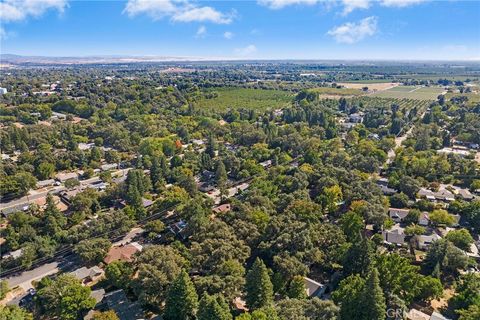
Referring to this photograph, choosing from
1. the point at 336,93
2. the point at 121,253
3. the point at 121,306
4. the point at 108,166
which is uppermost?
the point at 336,93

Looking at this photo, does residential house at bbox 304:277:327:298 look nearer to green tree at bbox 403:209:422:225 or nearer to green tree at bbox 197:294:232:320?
green tree at bbox 197:294:232:320

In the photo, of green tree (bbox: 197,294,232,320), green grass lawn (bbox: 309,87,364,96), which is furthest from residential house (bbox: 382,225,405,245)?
green grass lawn (bbox: 309,87,364,96)

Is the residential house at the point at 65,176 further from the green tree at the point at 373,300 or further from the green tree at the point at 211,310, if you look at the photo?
the green tree at the point at 373,300

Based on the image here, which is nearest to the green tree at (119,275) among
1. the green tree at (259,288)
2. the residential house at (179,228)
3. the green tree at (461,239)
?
the residential house at (179,228)

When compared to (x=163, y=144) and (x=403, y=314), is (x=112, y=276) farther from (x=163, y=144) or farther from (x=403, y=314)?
(x=163, y=144)

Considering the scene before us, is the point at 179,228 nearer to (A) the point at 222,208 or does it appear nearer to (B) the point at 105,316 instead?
(A) the point at 222,208

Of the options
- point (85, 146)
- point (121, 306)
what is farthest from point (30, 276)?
point (85, 146)
